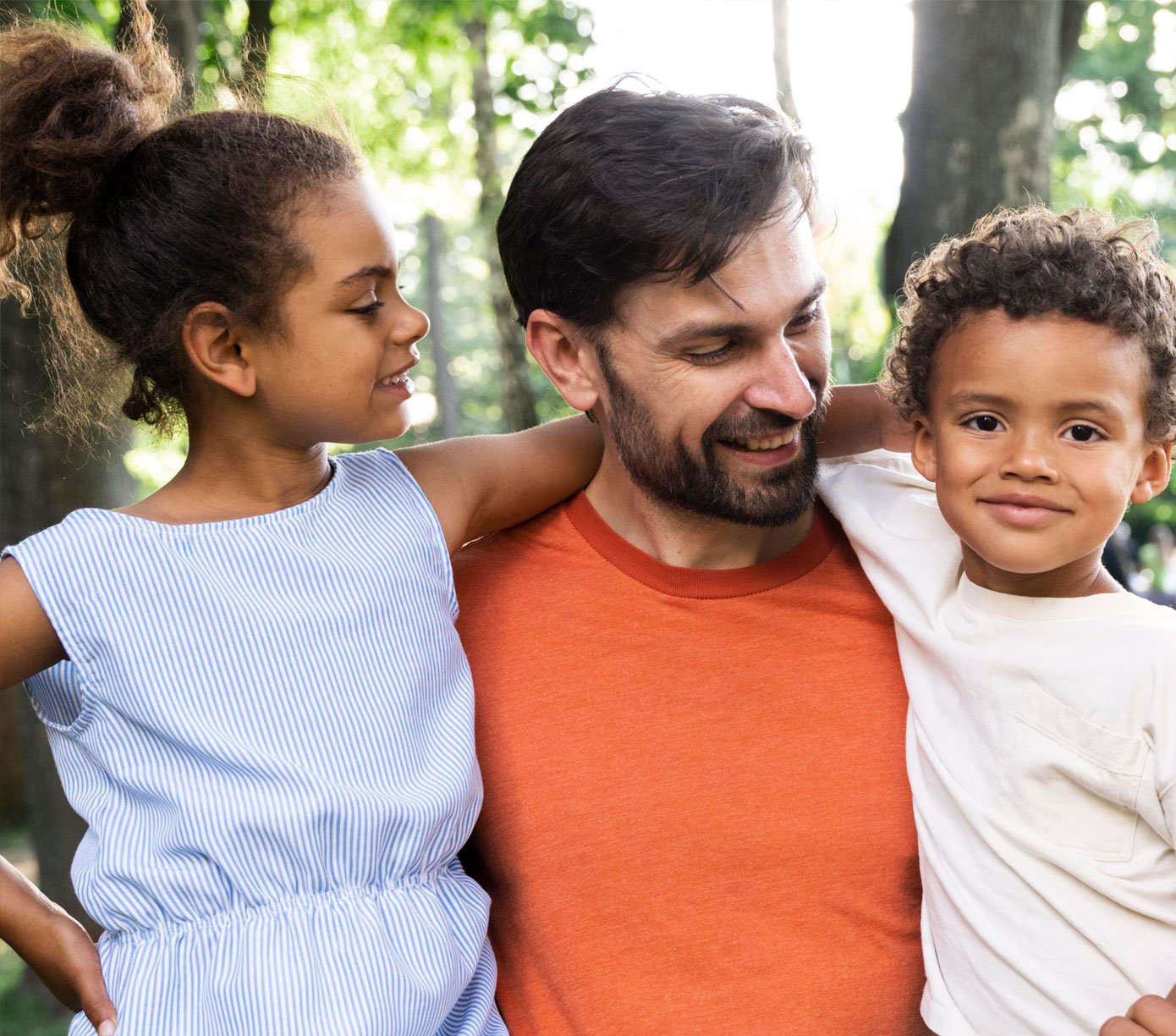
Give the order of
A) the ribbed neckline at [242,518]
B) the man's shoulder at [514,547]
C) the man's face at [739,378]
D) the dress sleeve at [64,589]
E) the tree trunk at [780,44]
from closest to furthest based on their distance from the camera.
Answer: the dress sleeve at [64,589], the ribbed neckline at [242,518], the man's face at [739,378], the man's shoulder at [514,547], the tree trunk at [780,44]

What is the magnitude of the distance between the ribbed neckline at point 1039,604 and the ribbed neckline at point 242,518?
3.45 ft

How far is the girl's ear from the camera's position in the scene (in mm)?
2096

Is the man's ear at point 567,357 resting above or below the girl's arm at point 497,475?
above

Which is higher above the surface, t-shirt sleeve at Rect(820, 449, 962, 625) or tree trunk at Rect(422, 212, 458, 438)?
t-shirt sleeve at Rect(820, 449, 962, 625)

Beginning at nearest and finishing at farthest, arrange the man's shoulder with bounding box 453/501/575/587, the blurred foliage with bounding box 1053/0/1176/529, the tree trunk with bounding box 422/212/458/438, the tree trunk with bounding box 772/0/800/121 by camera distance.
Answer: the man's shoulder with bounding box 453/501/575/587
the tree trunk with bounding box 772/0/800/121
the blurred foliage with bounding box 1053/0/1176/529
the tree trunk with bounding box 422/212/458/438

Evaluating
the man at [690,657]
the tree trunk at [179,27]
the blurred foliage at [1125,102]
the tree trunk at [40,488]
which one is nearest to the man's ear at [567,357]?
the man at [690,657]

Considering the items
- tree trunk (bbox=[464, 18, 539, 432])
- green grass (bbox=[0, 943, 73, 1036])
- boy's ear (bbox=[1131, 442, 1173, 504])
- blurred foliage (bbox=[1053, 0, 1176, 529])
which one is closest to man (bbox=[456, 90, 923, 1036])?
boy's ear (bbox=[1131, 442, 1173, 504])

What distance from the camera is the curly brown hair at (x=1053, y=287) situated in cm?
185

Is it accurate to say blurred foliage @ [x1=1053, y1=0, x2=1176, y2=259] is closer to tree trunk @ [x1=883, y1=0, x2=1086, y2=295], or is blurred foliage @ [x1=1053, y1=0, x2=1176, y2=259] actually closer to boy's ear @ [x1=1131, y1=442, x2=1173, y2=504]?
tree trunk @ [x1=883, y1=0, x2=1086, y2=295]

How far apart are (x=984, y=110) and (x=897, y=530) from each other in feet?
10.2

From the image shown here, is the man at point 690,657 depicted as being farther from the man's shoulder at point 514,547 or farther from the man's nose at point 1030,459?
the man's nose at point 1030,459

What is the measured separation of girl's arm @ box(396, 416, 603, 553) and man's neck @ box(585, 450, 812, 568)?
14 centimetres

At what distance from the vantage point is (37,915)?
6.51 ft

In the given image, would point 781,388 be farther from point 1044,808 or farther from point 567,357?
point 1044,808
